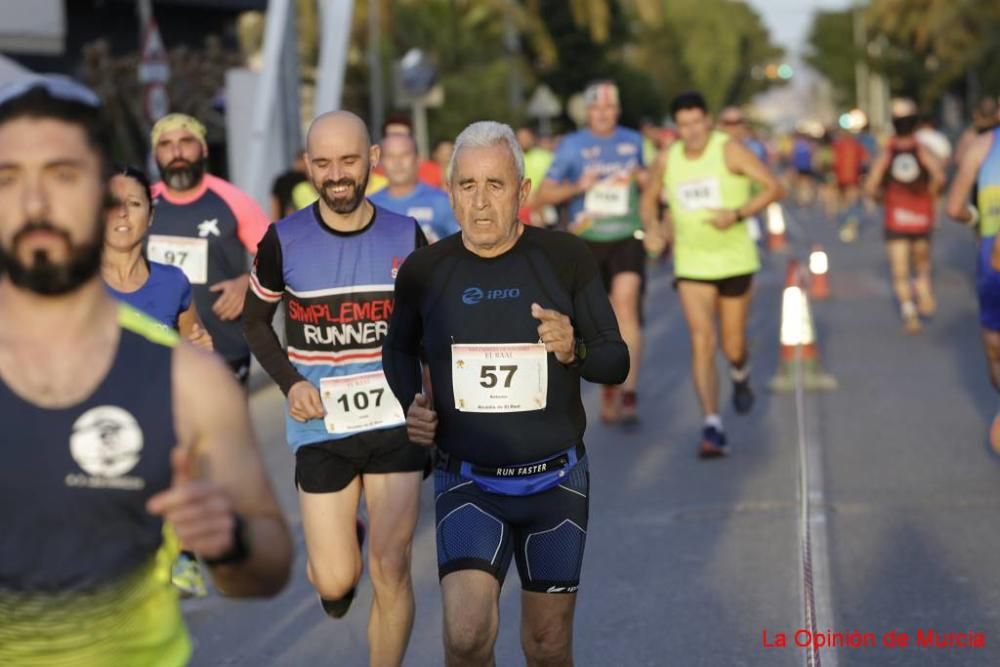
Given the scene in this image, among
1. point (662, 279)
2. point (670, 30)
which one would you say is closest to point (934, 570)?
point (662, 279)

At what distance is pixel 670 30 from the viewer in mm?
109500

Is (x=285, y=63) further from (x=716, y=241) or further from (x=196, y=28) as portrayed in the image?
(x=196, y=28)

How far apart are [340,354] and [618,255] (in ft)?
20.6

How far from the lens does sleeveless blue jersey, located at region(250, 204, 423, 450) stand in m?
6.07

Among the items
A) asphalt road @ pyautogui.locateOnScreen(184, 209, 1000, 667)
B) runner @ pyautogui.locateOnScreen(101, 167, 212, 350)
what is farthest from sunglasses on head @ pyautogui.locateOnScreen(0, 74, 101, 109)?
asphalt road @ pyautogui.locateOnScreen(184, 209, 1000, 667)

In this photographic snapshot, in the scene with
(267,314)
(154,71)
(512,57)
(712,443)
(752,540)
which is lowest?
(752,540)

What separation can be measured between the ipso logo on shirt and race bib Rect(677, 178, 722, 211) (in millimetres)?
5774

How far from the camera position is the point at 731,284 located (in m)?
11.0

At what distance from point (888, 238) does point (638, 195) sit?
18.3 ft

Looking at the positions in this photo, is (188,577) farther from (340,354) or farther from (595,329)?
(595,329)

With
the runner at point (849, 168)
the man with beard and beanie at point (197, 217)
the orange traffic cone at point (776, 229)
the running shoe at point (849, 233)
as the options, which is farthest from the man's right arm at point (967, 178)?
the runner at point (849, 168)

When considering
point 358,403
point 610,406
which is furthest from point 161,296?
point 610,406

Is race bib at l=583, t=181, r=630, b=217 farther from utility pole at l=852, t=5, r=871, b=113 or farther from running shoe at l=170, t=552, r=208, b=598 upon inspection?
utility pole at l=852, t=5, r=871, b=113

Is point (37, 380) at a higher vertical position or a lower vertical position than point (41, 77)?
lower
